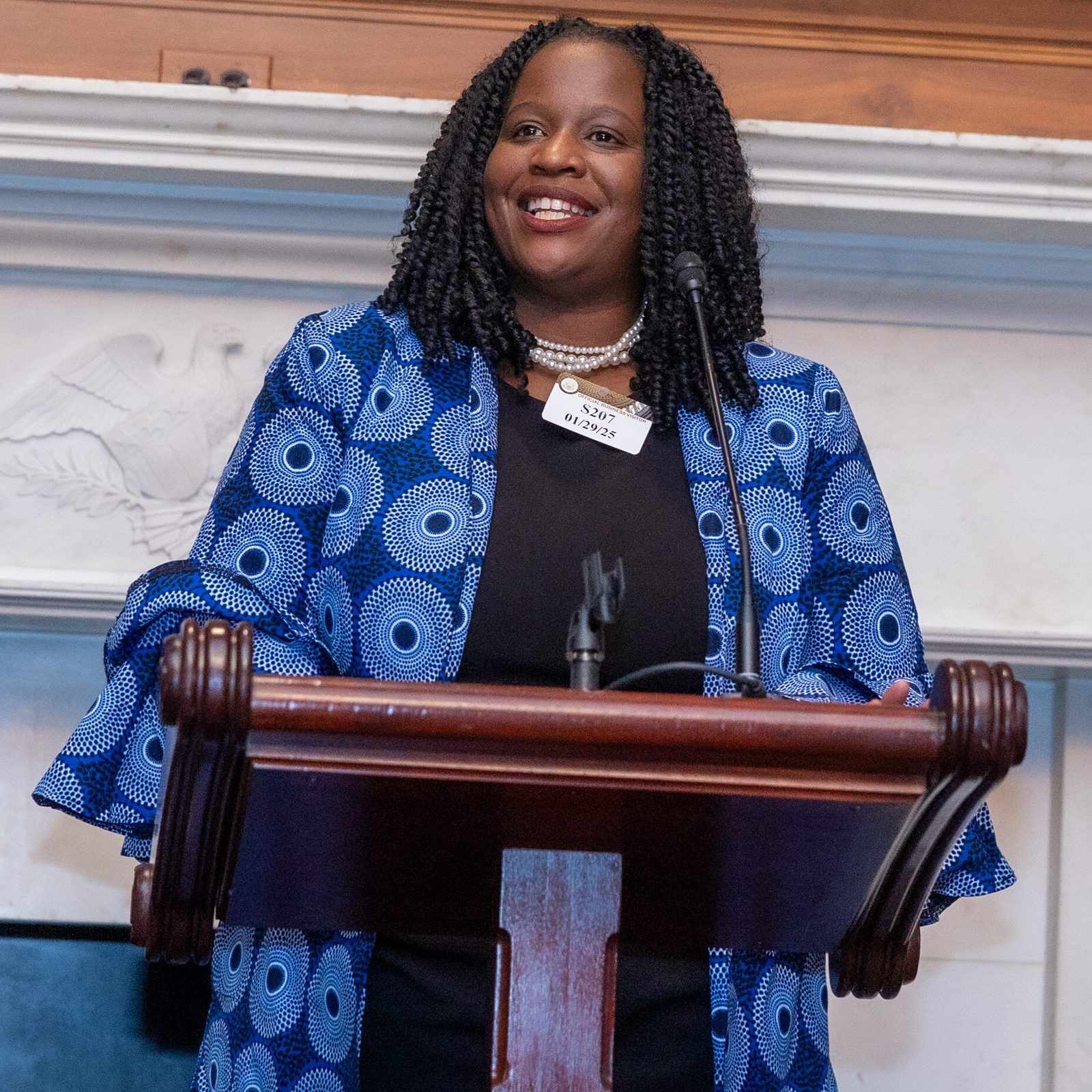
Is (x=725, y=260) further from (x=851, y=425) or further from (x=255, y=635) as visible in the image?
(x=255, y=635)

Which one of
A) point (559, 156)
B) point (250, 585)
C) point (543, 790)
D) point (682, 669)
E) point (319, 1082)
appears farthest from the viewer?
point (559, 156)

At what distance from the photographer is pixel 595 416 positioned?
1576 mm

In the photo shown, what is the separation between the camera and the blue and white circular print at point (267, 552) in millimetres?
1433

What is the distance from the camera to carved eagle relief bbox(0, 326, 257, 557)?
2100mm

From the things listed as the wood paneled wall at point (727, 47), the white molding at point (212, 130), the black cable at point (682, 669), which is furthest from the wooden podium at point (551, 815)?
the wood paneled wall at point (727, 47)

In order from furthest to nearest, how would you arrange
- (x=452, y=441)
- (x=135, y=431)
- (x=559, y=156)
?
(x=135, y=431), (x=559, y=156), (x=452, y=441)

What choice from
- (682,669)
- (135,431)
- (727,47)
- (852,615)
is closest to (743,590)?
(682,669)

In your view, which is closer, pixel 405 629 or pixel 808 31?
pixel 405 629

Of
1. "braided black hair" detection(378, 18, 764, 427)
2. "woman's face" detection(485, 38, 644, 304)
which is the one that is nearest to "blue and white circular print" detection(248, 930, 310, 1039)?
"braided black hair" detection(378, 18, 764, 427)

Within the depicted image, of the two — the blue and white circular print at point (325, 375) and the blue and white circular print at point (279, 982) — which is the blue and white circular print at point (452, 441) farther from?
the blue and white circular print at point (279, 982)

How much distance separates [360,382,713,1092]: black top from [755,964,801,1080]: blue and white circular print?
0.20 feet

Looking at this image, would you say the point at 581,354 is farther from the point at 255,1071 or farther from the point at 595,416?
the point at 255,1071

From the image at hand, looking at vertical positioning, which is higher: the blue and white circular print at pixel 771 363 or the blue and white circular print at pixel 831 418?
the blue and white circular print at pixel 771 363

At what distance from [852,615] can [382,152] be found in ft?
2.81
